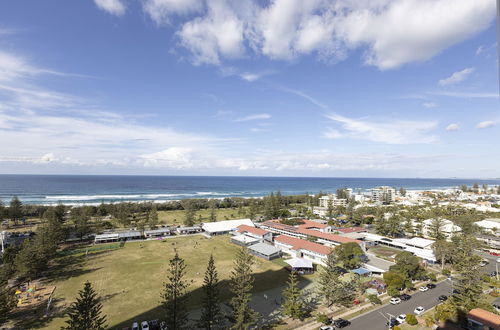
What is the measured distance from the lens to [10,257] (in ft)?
137

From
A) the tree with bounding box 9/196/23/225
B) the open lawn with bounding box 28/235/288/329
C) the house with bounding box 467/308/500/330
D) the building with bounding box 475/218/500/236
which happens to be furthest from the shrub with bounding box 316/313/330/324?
the tree with bounding box 9/196/23/225

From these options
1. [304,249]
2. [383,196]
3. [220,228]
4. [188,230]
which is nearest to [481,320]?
[304,249]

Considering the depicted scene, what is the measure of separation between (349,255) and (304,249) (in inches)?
397

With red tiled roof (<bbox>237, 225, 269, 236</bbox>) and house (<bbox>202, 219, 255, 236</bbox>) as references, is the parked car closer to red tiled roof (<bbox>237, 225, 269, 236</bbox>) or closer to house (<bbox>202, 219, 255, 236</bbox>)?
red tiled roof (<bbox>237, 225, 269, 236</bbox>)

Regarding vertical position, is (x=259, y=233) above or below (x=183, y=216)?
above

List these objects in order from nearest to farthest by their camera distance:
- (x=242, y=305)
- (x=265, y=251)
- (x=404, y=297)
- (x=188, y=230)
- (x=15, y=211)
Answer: (x=242, y=305), (x=404, y=297), (x=265, y=251), (x=188, y=230), (x=15, y=211)

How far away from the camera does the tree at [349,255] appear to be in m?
43.9

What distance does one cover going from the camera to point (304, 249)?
5172cm

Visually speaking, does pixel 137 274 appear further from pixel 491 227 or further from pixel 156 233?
pixel 491 227

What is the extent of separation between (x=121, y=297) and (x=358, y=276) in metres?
38.7

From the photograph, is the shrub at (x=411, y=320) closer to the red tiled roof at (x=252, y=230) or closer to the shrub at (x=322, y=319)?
the shrub at (x=322, y=319)

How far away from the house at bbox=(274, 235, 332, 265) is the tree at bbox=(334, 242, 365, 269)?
2.39 metres

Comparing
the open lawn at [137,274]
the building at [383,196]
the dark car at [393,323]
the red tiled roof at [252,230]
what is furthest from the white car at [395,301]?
the building at [383,196]

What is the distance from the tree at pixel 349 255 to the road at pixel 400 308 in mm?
10466
